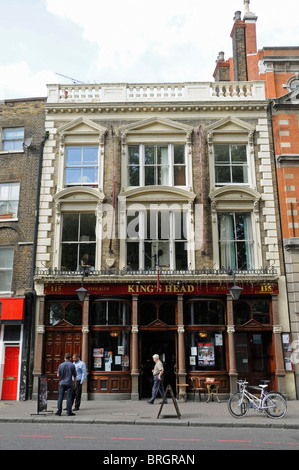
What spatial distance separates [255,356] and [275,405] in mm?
5321

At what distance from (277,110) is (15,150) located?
12.1 m

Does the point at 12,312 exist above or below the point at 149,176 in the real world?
below

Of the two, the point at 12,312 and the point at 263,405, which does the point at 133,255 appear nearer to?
the point at 12,312

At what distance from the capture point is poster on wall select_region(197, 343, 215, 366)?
17.4 meters

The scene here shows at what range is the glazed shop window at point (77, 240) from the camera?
729 inches

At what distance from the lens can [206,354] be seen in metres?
17.5

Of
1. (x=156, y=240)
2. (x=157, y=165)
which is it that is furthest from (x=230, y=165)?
(x=156, y=240)

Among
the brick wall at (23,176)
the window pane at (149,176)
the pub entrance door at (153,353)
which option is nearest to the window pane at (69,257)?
the brick wall at (23,176)

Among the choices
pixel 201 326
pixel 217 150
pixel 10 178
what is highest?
pixel 217 150

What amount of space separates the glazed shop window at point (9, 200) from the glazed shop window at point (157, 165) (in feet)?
16.8

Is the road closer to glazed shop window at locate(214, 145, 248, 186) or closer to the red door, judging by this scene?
the red door

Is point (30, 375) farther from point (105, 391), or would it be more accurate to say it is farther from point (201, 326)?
point (201, 326)

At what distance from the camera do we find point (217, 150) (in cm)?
1967
